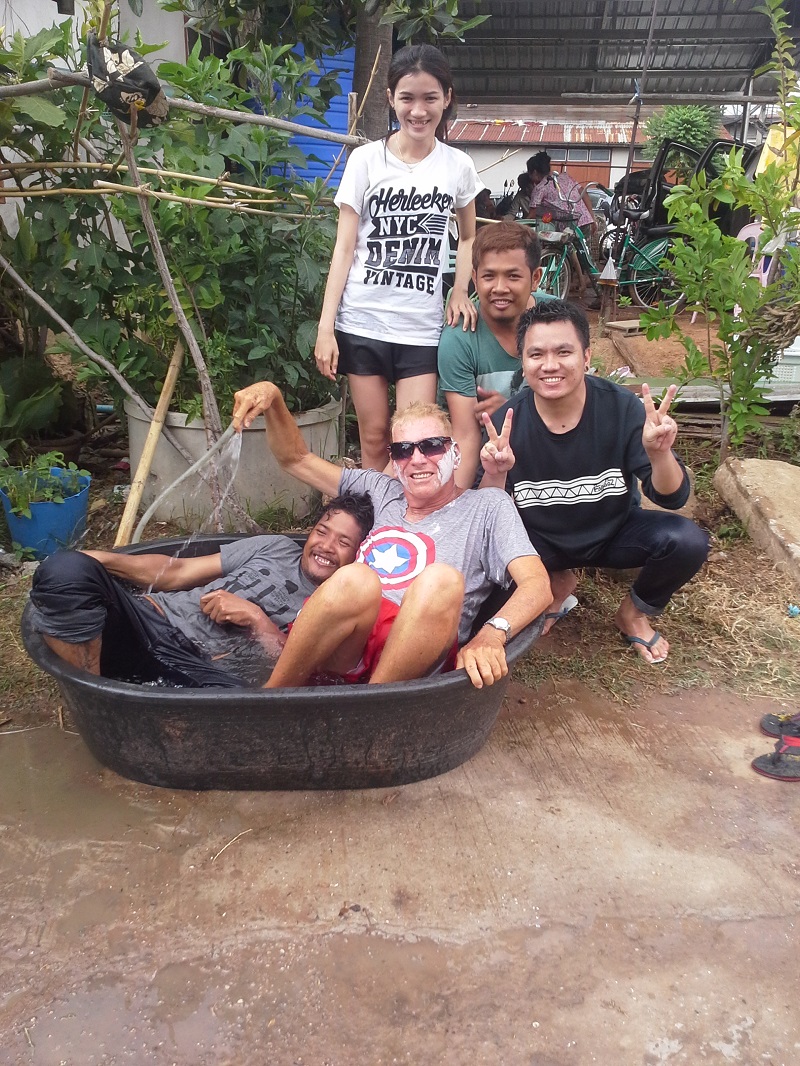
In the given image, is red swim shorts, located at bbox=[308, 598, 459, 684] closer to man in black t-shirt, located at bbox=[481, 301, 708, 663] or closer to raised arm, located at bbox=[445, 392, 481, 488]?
man in black t-shirt, located at bbox=[481, 301, 708, 663]

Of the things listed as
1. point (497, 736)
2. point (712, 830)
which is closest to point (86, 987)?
point (497, 736)

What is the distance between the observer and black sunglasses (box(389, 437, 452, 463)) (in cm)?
238

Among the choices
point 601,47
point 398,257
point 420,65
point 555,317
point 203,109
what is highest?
point 601,47

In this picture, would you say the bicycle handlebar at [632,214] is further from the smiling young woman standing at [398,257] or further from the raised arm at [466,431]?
the raised arm at [466,431]

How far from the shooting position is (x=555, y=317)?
8.14 ft

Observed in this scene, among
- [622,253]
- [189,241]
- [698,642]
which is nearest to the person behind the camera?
[698,642]

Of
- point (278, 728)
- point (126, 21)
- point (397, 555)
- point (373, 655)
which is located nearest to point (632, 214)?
point (126, 21)

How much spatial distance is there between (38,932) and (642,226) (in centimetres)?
921

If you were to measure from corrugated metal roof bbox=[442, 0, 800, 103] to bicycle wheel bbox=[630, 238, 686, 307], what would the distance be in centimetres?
188

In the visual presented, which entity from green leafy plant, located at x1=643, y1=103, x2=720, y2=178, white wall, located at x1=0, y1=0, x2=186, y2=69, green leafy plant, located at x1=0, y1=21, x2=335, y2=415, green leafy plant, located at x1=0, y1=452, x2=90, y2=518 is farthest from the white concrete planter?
green leafy plant, located at x1=643, y1=103, x2=720, y2=178

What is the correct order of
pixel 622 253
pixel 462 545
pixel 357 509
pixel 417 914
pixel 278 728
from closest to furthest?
pixel 417 914 → pixel 278 728 → pixel 462 545 → pixel 357 509 → pixel 622 253

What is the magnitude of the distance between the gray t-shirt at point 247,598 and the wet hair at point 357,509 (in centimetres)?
22

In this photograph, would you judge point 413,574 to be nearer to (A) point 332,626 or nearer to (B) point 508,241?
(A) point 332,626

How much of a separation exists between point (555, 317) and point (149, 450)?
1728mm
